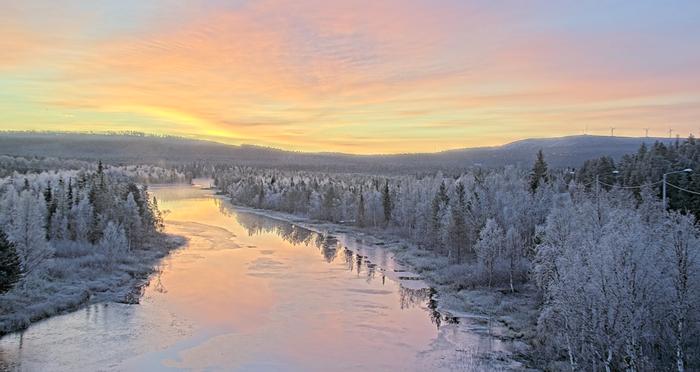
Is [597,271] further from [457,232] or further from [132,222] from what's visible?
[132,222]

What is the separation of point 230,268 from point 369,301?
64.1 ft

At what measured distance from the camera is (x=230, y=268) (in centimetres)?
5816

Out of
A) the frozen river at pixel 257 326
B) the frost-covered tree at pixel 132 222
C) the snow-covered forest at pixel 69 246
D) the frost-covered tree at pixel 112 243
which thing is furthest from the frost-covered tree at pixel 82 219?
the frozen river at pixel 257 326

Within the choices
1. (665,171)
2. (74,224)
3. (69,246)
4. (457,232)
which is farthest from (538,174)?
(74,224)

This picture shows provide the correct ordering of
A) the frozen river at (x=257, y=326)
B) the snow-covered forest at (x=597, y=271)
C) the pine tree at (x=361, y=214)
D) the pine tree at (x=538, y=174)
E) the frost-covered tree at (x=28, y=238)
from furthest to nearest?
the pine tree at (x=361, y=214)
the pine tree at (x=538, y=174)
the frost-covered tree at (x=28, y=238)
the frozen river at (x=257, y=326)
the snow-covered forest at (x=597, y=271)

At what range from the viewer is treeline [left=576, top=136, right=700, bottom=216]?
4791 cm

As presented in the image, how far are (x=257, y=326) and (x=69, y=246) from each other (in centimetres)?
3160

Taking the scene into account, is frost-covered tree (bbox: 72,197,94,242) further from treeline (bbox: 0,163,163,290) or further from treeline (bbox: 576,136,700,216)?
treeline (bbox: 576,136,700,216)

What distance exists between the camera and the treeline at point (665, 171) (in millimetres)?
47906

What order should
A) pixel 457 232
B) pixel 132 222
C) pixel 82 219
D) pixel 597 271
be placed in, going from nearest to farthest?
pixel 597 271
pixel 457 232
pixel 82 219
pixel 132 222

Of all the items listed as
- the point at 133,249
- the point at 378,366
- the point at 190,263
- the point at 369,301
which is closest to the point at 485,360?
the point at 378,366

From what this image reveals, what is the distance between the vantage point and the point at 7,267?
116ft

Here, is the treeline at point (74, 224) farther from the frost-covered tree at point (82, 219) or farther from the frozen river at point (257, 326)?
the frozen river at point (257, 326)

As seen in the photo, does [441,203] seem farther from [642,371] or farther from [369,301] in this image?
[642,371]
